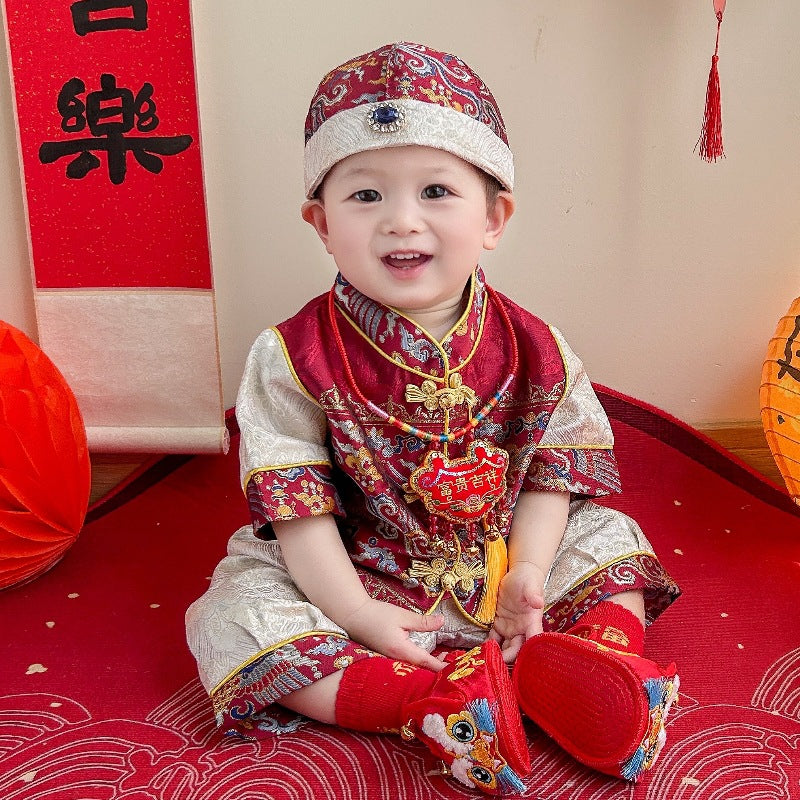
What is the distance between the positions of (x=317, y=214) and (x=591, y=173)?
614 mm

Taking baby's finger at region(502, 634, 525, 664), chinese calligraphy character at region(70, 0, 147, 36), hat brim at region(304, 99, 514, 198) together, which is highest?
chinese calligraphy character at region(70, 0, 147, 36)

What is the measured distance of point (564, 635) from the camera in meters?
0.95

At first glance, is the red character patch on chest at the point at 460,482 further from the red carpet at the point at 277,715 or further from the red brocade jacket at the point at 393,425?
the red carpet at the point at 277,715

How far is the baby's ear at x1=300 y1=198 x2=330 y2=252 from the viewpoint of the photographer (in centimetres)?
107

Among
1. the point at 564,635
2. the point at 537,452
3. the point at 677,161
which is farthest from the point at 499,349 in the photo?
the point at 677,161

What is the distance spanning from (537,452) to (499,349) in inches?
5.5

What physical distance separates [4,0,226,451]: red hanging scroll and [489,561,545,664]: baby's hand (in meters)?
0.61

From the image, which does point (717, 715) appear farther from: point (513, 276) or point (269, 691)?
point (513, 276)

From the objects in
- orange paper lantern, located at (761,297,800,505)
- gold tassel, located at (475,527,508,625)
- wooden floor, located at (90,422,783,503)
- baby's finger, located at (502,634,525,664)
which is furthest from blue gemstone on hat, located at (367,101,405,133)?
wooden floor, located at (90,422,783,503)

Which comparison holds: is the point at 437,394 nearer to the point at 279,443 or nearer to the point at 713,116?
the point at 279,443

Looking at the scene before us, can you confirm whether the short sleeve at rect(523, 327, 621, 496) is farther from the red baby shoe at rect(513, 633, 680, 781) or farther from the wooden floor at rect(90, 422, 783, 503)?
the wooden floor at rect(90, 422, 783, 503)

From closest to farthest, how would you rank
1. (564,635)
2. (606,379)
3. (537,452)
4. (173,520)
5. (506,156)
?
(564,635) < (506,156) < (537,452) < (173,520) < (606,379)

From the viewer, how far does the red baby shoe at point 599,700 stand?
88cm

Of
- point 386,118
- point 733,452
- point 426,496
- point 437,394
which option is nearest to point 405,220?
point 386,118
